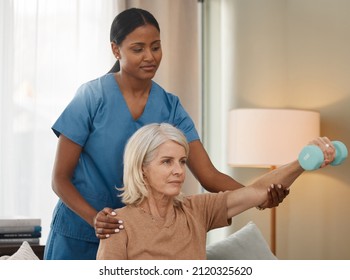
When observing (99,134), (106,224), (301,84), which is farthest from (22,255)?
(301,84)

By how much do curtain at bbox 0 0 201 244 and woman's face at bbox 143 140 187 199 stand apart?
72.7 inches

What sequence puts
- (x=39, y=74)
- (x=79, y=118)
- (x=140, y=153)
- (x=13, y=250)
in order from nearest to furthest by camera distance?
(x=140, y=153) < (x=79, y=118) < (x=13, y=250) < (x=39, y=74)

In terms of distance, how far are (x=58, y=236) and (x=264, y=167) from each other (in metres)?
1.92

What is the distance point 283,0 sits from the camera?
13.2 feet

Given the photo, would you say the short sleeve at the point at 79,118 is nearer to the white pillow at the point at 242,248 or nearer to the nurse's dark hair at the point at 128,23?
the nurse's dark hair at the point at 128,23

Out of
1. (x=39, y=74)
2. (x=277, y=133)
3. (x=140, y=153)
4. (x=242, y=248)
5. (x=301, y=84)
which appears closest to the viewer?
(x=140, y=153)

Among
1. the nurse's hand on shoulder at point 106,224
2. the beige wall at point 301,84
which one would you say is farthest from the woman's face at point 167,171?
the beige wall at point 301,84

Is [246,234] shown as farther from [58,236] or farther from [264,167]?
[264,167]

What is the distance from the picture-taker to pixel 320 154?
5.97ft

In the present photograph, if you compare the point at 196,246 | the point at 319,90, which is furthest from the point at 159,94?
the point at 319,90

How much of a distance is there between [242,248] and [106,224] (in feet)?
2.38

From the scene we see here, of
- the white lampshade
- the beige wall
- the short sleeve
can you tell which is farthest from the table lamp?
the short sleeve

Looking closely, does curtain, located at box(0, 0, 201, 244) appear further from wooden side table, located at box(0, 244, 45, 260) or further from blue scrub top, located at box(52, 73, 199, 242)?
blue scrub top, located at box(52, 73, 199, 242)

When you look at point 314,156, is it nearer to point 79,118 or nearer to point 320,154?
point 320,154
